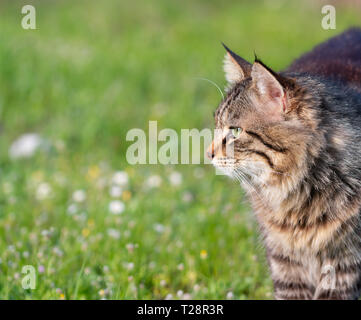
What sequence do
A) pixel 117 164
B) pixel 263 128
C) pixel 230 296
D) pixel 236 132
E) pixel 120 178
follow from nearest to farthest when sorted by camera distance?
pixel 263 128, pixel 236 132, pixel 230 296, pixel 120 178, pixel 117 164

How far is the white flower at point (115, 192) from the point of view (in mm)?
3746

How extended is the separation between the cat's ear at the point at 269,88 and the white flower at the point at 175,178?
71.0 inches

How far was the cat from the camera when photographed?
222cm

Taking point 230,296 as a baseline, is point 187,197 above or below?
above

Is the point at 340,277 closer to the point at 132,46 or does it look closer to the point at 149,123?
the point at 149,123

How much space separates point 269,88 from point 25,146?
9.18ft

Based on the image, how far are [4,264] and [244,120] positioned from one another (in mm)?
1493

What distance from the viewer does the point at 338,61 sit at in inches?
116

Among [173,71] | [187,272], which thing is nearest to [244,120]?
[187,272]

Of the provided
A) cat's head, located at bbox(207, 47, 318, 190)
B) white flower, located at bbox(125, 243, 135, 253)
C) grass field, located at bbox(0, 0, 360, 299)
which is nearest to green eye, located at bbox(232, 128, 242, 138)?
cat's head, located at bbox(207, 47, 318, 190)

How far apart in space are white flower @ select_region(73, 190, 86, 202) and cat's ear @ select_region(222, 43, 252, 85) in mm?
1591

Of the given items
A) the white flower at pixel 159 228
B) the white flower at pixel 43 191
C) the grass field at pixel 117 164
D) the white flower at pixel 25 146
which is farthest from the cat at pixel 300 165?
the white flower at pixel 25 146

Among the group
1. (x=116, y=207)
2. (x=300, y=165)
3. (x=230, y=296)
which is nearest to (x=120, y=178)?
(x=116, y=207)

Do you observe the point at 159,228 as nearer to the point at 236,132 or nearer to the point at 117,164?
the point at 117,164
